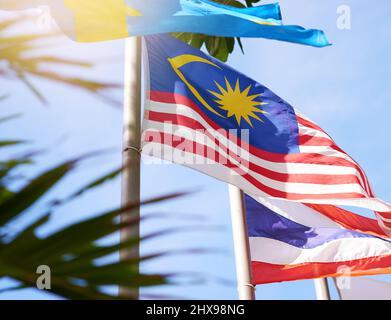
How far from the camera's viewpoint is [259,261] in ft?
26.5

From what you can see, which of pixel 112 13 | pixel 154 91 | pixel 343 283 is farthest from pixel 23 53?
pixel 343 283

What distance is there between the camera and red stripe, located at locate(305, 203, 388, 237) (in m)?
8.12

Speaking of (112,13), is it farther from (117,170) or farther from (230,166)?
(117,170)

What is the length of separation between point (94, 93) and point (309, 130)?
6.57 m

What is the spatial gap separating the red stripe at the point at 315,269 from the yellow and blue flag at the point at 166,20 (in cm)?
376

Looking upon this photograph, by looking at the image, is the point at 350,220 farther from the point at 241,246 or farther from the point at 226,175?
the point at 226,175

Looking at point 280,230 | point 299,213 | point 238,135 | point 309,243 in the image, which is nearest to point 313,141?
point 238,135

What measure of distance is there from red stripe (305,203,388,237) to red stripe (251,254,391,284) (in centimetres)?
66

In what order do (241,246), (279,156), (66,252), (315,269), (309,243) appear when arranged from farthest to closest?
(309,243) < (315,269) < (279,156) < (241,246) < (66,252)

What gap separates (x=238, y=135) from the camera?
21.5 ft

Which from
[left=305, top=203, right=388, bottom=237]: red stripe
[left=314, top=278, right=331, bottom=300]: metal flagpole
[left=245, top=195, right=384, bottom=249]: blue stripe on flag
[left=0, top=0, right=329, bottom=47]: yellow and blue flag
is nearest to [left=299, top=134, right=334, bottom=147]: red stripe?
[left=305, top=203, right=388, bottom=237]: red stripe

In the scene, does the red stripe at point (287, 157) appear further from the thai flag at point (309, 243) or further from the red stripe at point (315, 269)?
the red stripe at point (315, 269)

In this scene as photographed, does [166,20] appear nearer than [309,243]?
Yes

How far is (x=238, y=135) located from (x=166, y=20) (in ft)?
6.10
